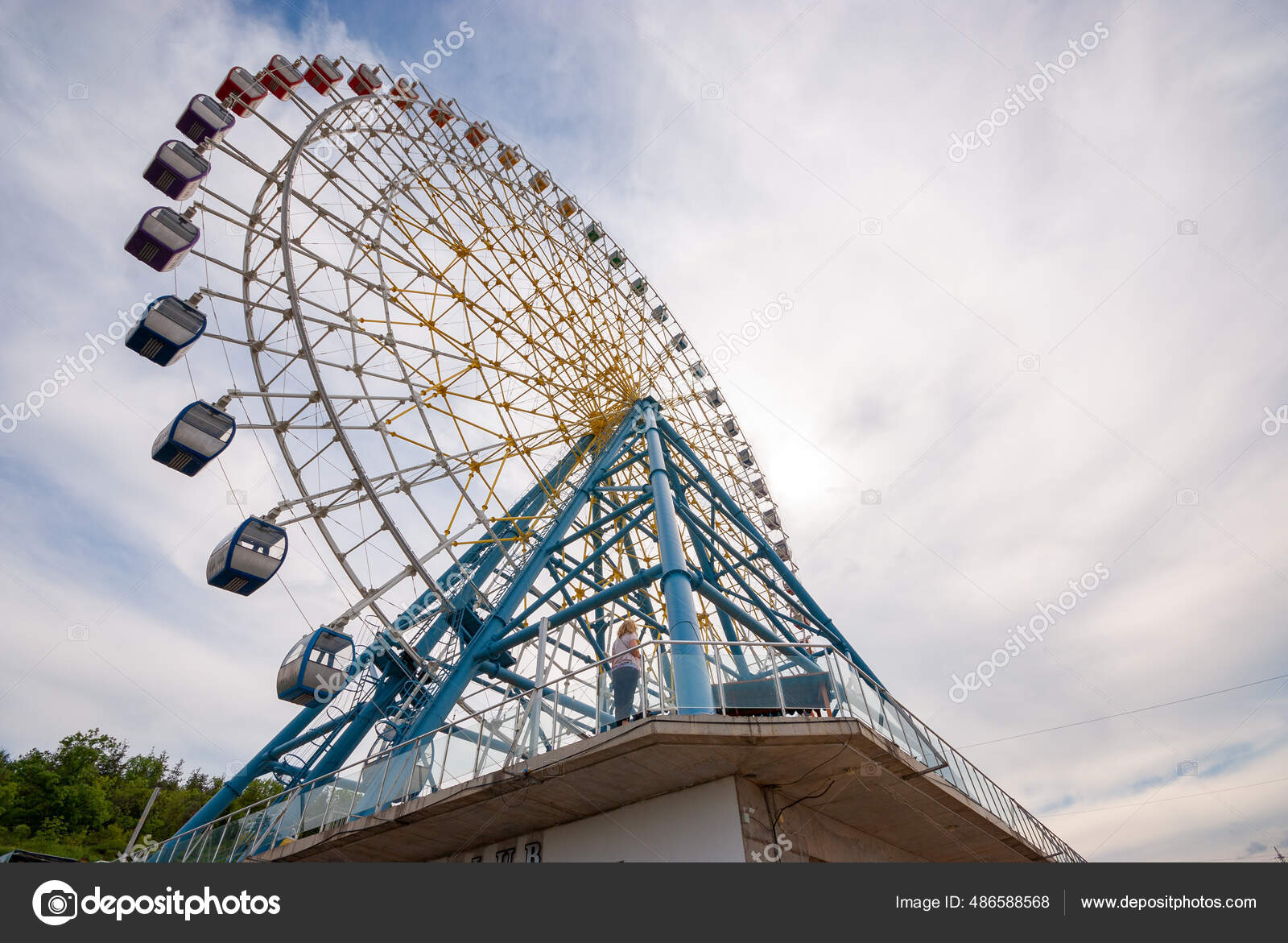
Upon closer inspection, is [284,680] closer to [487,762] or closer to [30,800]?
[487,762]

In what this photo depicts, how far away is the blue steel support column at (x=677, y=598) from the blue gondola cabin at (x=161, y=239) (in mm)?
11337

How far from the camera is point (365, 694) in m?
15.6

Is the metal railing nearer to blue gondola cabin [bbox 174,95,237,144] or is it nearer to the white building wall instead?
the white building wall

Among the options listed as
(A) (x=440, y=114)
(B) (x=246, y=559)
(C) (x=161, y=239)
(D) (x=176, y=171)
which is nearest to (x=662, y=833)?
(B) (x=246, y=559)

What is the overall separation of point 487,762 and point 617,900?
2834 millimetres

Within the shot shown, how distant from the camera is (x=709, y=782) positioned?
861 cm

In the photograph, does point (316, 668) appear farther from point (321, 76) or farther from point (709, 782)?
point (321, 76)

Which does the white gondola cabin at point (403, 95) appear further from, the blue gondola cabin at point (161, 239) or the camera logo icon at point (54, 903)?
the camera logo icon at point (54, 903)

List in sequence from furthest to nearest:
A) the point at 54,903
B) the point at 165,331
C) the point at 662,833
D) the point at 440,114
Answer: the point at 440,114, the point at 165,331, the point at 662,833, the point at 54,903

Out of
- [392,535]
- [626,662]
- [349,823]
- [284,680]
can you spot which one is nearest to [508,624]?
[392,535]

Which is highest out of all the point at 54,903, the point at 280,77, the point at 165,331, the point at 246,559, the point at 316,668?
the point at 280,77

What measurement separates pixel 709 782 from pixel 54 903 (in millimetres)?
6558

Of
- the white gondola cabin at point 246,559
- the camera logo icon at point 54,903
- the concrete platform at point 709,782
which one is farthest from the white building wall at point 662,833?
the white gondola cabin at point 246,559

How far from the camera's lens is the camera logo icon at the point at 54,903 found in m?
6.24
